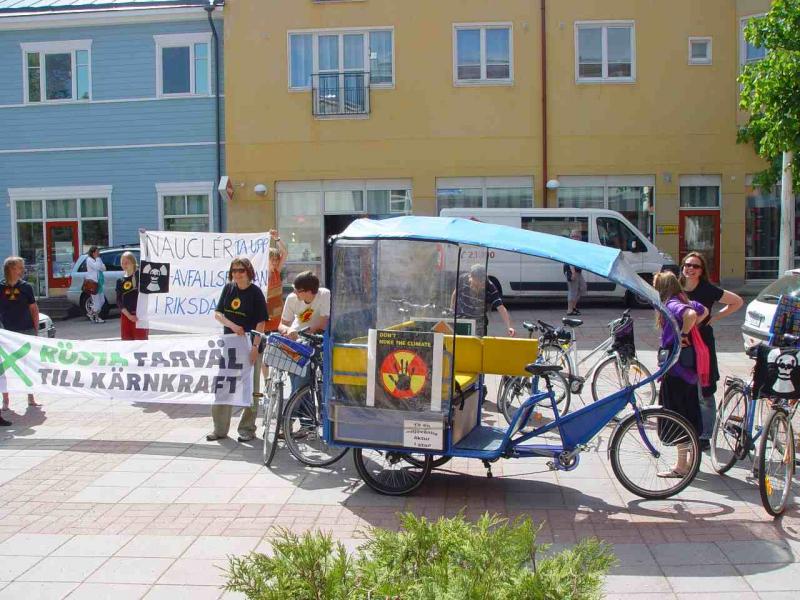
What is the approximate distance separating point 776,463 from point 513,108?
17.6 metres

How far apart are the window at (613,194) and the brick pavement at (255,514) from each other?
1490 cm

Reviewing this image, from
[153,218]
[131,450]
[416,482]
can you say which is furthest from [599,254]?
[153,218]

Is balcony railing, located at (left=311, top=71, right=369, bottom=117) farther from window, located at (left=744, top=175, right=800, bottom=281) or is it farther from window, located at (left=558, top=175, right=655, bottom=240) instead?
window, located at (left=744, top=175, right=800, bottom=281)

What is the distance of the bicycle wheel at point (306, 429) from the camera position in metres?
7.10

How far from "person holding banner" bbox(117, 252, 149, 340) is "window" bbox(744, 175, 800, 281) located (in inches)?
687

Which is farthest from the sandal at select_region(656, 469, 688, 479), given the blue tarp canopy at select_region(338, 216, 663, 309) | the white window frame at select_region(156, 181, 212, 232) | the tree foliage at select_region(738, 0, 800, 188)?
the white window frame at select_region(156, 181, 212, 232)

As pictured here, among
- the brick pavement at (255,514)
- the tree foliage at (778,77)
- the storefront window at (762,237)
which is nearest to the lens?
the brick pavement at (255,514)

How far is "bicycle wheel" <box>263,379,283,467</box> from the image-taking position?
721 centimetres

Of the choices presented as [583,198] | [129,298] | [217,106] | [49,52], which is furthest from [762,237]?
[49,52]

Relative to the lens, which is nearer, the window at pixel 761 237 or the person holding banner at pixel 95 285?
the person holding banner at pixel 95 285

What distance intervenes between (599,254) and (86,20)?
21858mm

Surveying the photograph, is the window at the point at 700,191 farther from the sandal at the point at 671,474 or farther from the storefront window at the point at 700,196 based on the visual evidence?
the sandal at the point at 671,474

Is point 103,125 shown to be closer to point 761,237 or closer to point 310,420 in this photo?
point 761,237

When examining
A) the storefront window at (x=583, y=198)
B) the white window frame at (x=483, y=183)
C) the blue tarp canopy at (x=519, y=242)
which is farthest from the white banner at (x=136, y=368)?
the storefront window at (x=583, y=198)
